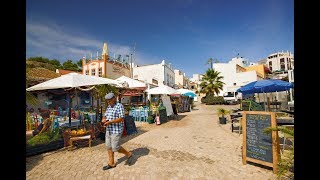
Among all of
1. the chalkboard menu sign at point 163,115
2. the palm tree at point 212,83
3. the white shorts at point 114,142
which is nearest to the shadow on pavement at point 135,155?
the white shorts at point 114,142

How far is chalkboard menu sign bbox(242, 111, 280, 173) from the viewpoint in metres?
4.51

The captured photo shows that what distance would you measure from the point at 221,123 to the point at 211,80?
87.6ft

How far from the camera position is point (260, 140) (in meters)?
4.80

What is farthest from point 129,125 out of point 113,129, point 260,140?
point 260,140

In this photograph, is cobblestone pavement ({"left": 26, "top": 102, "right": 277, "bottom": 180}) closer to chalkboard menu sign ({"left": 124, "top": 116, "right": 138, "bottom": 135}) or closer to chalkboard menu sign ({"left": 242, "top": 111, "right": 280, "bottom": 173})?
chalkboard menu sign ({"left": 242, "top": 111, "right": 280, "bottom": 173})

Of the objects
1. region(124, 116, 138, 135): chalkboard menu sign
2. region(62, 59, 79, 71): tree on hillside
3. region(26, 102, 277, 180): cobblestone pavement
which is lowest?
region(26, 102, 277, 180): cobblestone pavement

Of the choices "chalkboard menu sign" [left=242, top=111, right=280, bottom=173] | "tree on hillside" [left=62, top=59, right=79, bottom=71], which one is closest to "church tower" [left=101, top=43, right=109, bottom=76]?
"chalkboard menu sign" [left=242, top=111, right=280, bottom=173]

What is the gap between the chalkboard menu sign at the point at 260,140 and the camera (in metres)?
4.51

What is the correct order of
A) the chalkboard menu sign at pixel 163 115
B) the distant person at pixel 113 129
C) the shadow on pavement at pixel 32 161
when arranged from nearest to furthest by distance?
the distant person at pixel 113 129 → the shadow on pavement at pixel 32 161 → the chalkboard menu sign at pixel 163 115

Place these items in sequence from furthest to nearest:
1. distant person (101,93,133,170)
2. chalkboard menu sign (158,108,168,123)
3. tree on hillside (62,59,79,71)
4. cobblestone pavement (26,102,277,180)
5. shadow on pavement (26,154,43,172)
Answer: tree on hillside (62,59,79,71) < chalkboard menu sign (158,108,168,123) < shadow on pavement (26,154,43,172) < distant person (101,93,133,170) < cobblestone pavement (26,102,277,180)

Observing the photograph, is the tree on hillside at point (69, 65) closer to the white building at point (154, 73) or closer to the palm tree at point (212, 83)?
the white building at point (154, 73)

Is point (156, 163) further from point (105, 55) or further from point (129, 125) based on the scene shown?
point (105, 55)

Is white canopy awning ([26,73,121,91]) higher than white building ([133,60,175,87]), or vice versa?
white building ([133,60,175,87])
